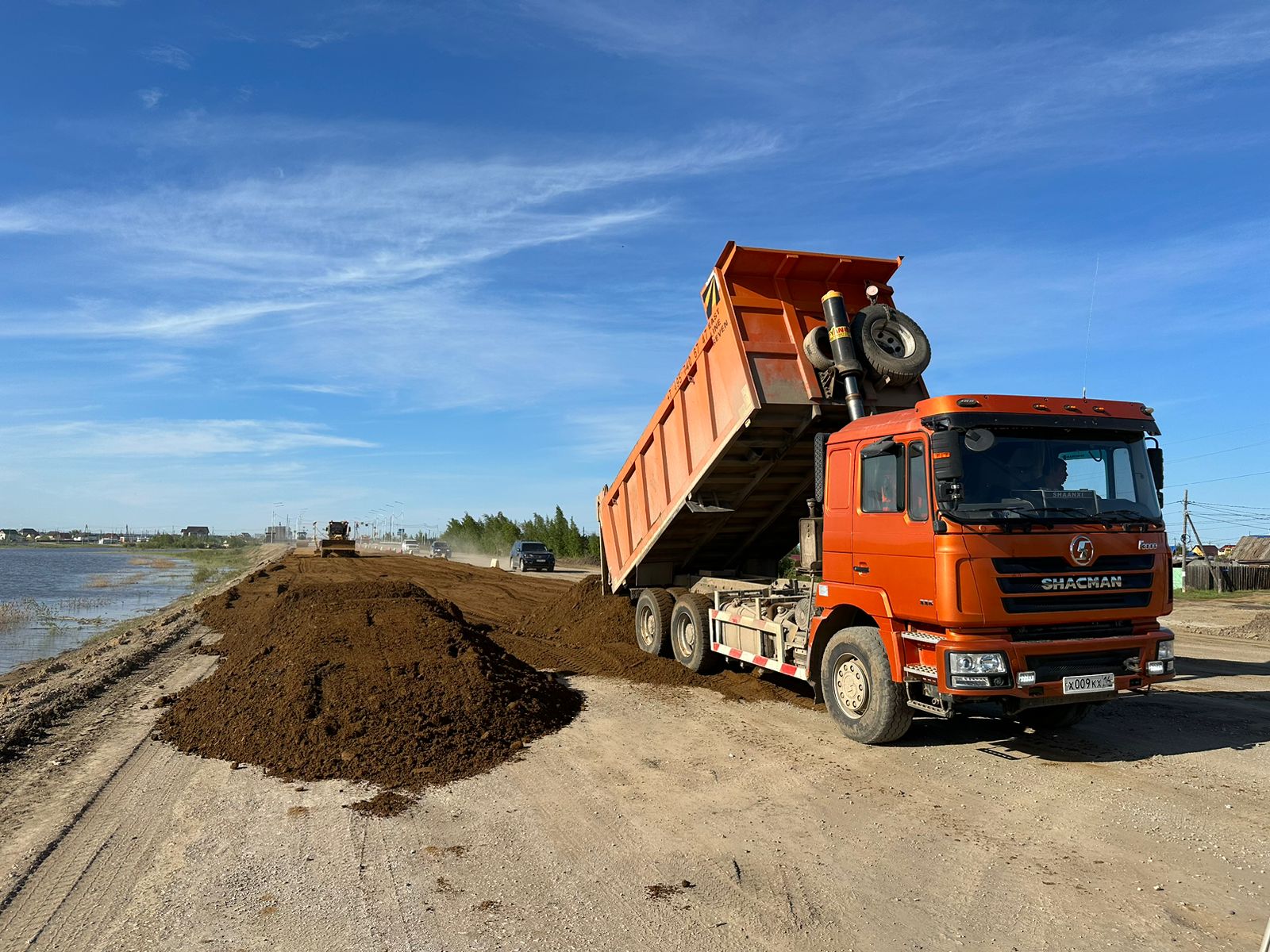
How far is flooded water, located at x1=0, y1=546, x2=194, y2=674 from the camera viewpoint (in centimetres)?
1895

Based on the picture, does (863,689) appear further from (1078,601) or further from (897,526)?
(1078,601)

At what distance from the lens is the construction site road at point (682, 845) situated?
4387 mm

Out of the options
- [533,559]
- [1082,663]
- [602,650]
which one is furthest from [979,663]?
[533,559]

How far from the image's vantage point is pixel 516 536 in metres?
67.3

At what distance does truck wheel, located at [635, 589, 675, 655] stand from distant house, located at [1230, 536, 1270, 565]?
95.4 feet

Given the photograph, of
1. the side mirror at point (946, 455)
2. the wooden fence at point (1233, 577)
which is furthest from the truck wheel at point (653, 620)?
the wooden fence at point (1233, 577)

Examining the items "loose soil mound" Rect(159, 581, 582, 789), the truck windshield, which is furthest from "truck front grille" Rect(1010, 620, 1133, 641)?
"loose soil mound" Rect(159, 581, 582, 789)

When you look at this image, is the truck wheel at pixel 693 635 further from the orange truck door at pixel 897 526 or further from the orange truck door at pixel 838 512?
the orange truck door at pixel 897 526

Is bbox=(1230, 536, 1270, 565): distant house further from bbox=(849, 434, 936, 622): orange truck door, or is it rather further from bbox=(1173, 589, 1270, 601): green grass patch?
bbox=(849, 434, 936, 622): orange truck door

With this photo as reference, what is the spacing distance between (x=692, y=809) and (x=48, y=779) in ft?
17.1

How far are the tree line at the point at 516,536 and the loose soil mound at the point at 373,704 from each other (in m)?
26.8

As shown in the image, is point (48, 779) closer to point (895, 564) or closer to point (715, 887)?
point (715, 887)

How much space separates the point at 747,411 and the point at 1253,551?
1323 inches

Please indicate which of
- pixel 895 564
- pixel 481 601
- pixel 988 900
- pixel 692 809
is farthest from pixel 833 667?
pixel 481 601
